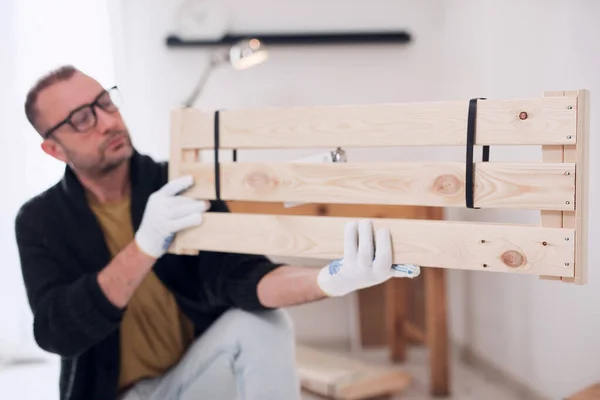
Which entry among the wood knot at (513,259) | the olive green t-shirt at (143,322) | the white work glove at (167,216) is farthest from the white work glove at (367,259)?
the olive green t-shirt at (143,322)

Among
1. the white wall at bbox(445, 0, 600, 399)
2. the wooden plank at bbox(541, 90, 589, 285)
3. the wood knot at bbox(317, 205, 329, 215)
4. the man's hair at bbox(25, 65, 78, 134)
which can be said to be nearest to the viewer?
the wooden plank at bbox(541, 90, 589, 285)

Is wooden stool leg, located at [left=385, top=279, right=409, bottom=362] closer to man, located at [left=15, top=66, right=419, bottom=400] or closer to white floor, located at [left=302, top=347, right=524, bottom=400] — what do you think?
white floor, located at [left=302, top=347, right=524, bottom=400]

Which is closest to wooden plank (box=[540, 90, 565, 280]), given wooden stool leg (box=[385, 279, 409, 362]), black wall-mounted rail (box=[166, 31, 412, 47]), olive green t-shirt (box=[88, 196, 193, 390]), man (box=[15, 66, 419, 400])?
man (box=[15, 66, 419, 400])

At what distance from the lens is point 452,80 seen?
1642mm

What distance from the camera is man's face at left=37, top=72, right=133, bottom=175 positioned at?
1.05 metres

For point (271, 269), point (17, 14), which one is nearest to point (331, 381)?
point (271, 269)

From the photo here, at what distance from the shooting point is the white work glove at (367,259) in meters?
0.86

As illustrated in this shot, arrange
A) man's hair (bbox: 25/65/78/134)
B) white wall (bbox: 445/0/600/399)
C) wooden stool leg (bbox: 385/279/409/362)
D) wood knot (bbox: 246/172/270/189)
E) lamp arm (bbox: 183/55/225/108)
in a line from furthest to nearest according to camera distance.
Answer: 1. wooden stool leg (bbox: 385/279/409/362)
2. lamp arm (bbox: 183/55/225/108)
3. white wall (bbox: 445/0/600/399)
4. man's hair (bbox: 25/65/78/134)
5. wood knot (bbox: 246/172/270/189)

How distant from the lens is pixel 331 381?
5.30 feet

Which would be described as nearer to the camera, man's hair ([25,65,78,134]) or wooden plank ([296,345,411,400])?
man's hair ([25,65,78,134])

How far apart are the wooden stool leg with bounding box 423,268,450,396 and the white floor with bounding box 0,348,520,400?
48 millimetres

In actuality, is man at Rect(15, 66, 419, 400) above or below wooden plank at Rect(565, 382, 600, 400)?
above

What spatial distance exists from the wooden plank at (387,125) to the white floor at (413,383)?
577 mm

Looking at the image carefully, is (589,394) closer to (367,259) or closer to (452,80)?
(367,259)
